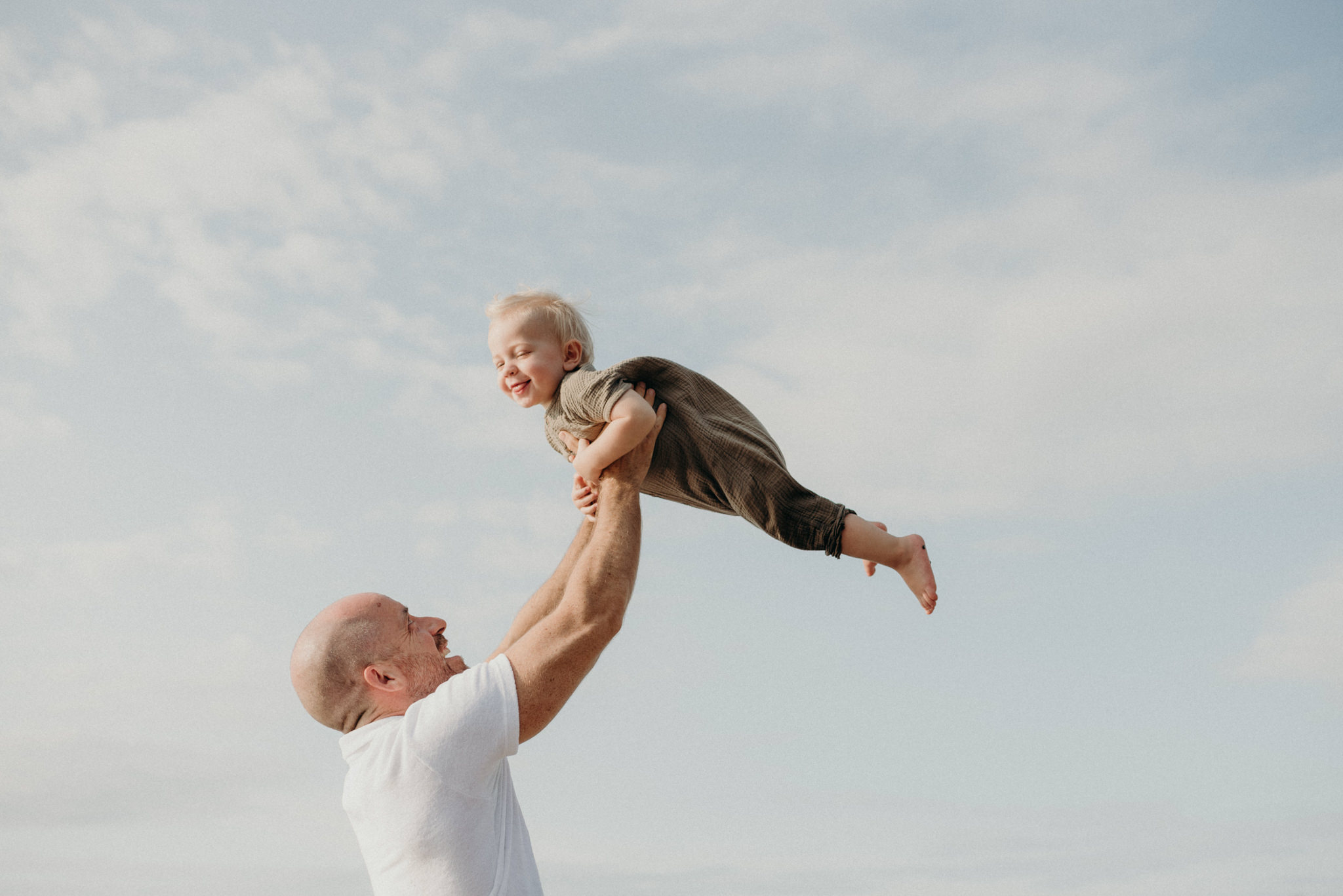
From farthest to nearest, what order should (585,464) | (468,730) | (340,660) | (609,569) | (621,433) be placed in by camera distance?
1. (585,464)
2. (621,433)
3. (609,569)
4. (340,660)
5. (468,730)

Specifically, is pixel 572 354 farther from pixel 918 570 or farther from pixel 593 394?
pixel 918 570

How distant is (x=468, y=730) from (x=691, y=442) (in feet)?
6.45

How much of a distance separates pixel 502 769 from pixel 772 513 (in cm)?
187

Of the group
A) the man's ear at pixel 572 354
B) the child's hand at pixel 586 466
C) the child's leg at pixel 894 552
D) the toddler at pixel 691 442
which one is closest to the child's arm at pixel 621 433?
the child's hand at pixel 586 466

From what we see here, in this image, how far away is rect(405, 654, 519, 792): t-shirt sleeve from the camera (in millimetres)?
4113

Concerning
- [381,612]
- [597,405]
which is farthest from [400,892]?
[597,405]

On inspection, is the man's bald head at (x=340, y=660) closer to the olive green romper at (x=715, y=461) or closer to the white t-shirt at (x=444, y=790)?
the white t-shirt at (x=444, y=790)

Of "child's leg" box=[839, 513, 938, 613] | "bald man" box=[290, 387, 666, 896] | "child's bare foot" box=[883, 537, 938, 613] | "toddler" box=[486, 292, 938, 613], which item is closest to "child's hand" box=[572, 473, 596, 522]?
"toddler" box=[486, 292, 938, 613]

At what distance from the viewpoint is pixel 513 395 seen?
18.8 feet

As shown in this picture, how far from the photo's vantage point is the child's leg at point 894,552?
222 inches

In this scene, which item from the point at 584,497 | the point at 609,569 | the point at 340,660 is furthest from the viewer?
the point at 584,497

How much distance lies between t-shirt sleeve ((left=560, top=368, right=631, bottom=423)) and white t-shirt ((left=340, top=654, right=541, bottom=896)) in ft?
4.70

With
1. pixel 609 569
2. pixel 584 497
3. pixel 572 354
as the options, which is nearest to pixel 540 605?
pixel 584 497

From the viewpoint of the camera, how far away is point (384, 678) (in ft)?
14.5
